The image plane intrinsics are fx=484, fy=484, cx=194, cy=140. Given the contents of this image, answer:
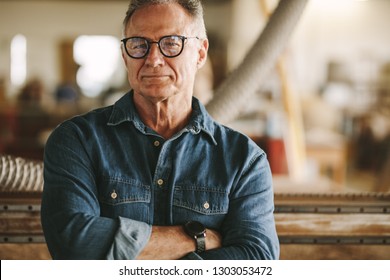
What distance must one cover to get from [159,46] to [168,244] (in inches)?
17.3

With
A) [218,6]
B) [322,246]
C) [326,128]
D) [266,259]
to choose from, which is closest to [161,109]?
[266,259]

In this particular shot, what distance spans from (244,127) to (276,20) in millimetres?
2911

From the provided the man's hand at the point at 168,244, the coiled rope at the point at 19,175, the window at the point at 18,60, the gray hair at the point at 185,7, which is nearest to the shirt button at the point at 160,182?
the man's hand at the point at 168,244

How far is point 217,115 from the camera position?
5.37ft

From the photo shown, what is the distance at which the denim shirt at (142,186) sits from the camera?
1022 millimetres

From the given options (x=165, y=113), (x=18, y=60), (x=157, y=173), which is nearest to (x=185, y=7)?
(x=165, y=113)

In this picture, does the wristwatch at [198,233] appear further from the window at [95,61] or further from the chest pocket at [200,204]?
the window at [95,61]

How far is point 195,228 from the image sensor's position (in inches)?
42.4

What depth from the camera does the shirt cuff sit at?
1016 millimetres

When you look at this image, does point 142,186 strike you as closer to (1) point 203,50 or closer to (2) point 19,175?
(1) point 203,50

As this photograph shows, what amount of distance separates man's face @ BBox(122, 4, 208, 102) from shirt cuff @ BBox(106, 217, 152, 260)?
307mm

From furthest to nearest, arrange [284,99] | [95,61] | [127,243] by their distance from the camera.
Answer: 1. [95,61]
2. [284,99]
3. [127,243]

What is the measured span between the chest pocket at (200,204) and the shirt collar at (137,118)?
0.13m

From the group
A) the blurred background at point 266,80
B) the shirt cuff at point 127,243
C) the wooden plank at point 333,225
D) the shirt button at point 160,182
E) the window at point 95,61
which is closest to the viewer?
the shirt cuff at point 127,243
